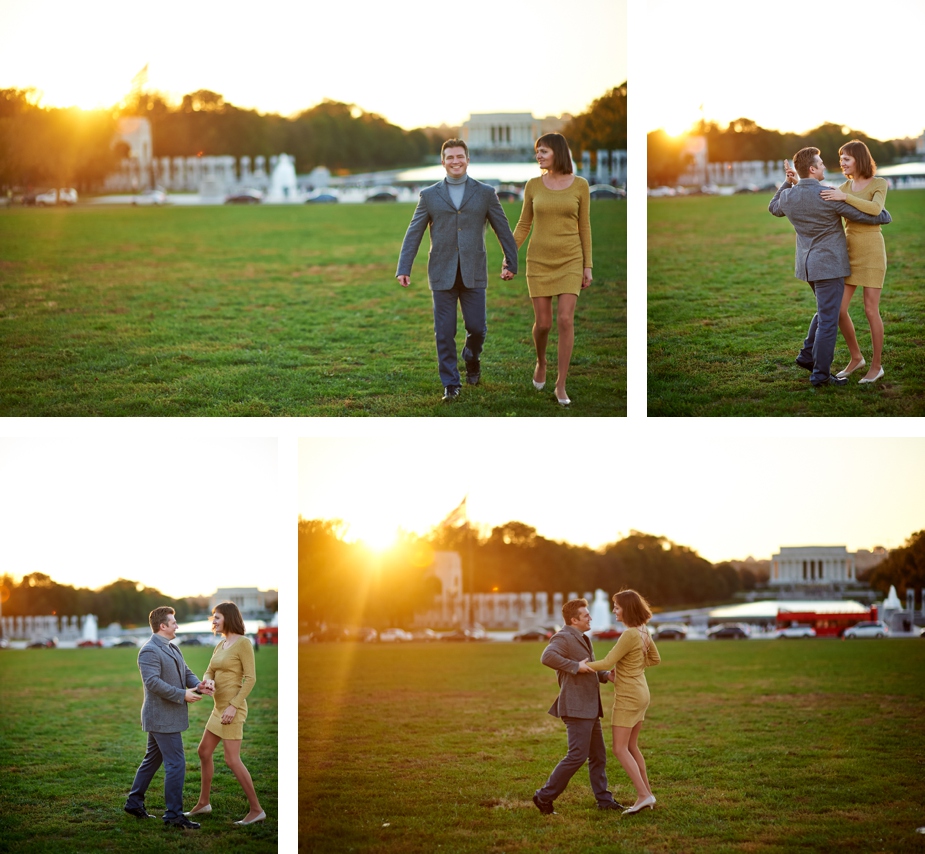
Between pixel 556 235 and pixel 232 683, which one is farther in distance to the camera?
pixel 556 235

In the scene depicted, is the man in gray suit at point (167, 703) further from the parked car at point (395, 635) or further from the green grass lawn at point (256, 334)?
the parked car at point (395, 635)

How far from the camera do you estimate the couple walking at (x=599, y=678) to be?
477cm

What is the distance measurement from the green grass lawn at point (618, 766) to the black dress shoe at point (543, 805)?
0.06 metres

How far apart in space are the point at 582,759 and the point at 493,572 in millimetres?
5266

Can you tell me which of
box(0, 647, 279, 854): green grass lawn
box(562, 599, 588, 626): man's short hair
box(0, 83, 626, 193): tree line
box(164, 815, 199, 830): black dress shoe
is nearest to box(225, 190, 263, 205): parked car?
box(0, 83, 626, 193): tree line

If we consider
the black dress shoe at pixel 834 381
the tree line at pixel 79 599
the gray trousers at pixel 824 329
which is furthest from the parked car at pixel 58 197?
the black dress shoe at pixel 834 381

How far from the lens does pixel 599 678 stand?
4.84m

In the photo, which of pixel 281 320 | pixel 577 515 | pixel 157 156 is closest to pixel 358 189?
pixel 157 156

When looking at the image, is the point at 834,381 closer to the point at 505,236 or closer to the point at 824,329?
the point at 824,329

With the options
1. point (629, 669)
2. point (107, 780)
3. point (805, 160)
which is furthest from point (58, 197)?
point (629, 669)

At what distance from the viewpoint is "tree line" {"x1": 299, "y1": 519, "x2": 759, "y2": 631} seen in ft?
26.2

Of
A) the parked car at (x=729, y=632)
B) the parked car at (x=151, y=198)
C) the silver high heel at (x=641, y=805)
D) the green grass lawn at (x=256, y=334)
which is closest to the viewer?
the silver high heel at (x=641, y=805)

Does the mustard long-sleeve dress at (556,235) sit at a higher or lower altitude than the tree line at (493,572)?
higher

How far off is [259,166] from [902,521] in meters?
13.1
